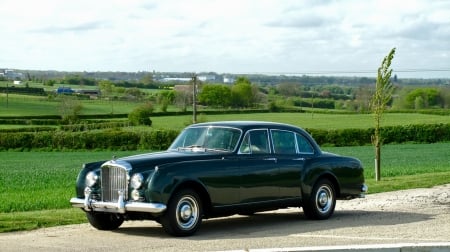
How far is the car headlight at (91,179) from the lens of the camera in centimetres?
1262

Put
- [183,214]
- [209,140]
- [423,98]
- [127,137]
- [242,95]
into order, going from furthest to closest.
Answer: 1. [423,98]
2. [242,95]
3. [127,137]
4. [209,140]
5. [183,214]

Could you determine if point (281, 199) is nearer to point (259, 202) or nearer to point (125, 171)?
point (259, 202)

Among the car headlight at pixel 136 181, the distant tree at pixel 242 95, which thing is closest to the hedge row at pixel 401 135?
the distant tree at pixel 242 95

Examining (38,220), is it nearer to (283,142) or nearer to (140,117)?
(283,142)

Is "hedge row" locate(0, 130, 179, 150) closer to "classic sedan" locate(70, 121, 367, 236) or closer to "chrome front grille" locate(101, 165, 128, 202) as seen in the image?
"classic sedan" locate(70, 121, 367, 236)

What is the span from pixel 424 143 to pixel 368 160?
79.1ft

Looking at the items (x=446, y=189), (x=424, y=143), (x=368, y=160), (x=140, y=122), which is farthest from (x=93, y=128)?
(x=446, y=189)

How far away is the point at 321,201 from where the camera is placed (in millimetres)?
14703

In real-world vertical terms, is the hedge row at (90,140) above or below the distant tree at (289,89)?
below

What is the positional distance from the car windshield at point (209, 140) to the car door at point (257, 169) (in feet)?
0.66

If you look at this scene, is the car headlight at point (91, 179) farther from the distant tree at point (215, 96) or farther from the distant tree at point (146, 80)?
the distant tree at point (146, 80)

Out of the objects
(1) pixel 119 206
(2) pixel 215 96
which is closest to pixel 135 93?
(2) pixel 215 96

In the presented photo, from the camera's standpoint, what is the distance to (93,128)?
76312 mm

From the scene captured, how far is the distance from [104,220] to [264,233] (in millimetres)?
2456
